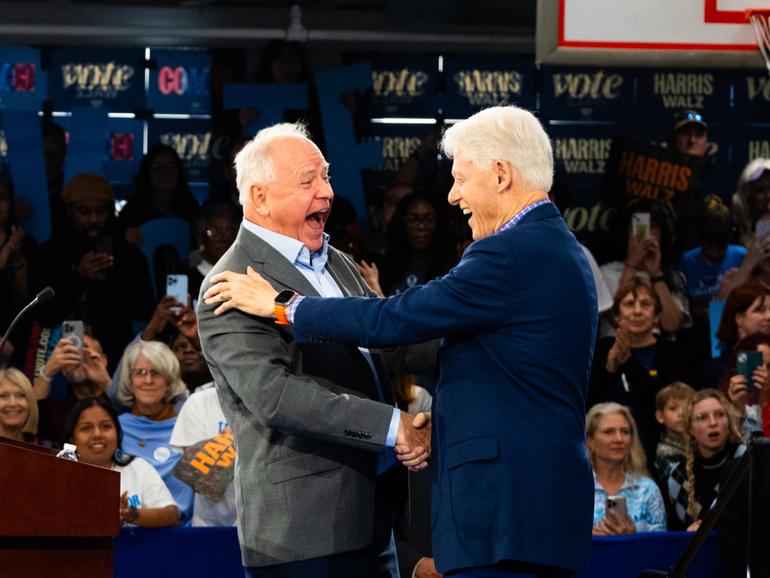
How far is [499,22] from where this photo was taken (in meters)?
8.80

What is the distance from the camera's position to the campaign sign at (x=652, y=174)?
797cm

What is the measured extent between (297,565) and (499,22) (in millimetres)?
5924

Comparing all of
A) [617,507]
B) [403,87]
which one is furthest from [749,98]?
[617,507]

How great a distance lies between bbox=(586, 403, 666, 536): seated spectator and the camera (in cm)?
570

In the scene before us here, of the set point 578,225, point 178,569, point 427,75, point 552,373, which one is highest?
point 427,75

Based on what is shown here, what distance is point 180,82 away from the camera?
8.46 m

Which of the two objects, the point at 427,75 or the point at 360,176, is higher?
the point at 427,75

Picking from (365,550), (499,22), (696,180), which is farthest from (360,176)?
(365,550)

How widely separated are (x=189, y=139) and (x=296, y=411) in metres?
5.27

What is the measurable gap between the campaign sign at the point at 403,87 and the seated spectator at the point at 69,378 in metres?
2.79

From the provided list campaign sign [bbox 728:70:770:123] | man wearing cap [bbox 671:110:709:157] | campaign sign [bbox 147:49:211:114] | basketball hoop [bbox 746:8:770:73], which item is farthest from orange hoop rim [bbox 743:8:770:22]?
campaign sign [bbox 147:49:211:114]

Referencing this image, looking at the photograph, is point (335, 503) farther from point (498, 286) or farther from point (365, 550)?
point (498, 286)

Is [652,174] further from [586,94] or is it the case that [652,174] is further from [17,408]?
[17,408]

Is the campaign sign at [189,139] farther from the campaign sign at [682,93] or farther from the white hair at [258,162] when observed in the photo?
the white hair at [258,162]
